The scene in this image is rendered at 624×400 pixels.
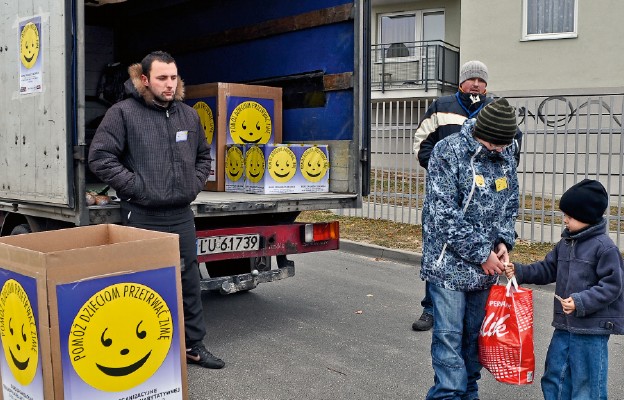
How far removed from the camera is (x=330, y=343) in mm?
5105

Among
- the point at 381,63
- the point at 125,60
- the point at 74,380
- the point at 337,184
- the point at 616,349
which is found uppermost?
the point at 381,63

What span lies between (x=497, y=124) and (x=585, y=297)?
33.6 inches

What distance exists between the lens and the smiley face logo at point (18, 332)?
99.2 inches

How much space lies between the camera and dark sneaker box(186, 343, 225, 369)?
4.54 m

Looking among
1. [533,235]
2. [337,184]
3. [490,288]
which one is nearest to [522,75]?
[533,235]

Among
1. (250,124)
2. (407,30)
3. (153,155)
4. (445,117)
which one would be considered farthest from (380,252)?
(407,30)

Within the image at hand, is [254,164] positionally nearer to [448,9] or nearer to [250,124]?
[250,124]

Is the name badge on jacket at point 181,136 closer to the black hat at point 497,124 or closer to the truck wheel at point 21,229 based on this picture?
the truck wheel at point 21,229

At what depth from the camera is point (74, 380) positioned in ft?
8.16

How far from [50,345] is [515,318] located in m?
2.00

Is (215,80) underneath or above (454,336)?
above

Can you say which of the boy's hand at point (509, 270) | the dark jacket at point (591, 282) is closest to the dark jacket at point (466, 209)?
the boy's hand at point (509, 270)

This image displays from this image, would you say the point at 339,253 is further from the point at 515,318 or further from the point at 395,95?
the point at 395,95

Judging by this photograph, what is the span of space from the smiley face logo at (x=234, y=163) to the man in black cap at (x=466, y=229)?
105 inches
